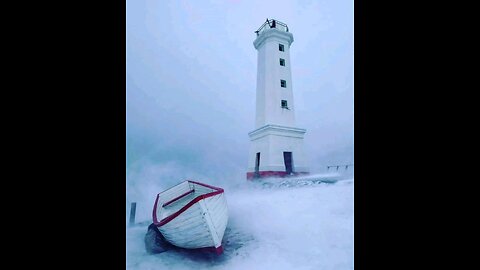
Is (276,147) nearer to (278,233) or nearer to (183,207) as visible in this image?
(278,233)

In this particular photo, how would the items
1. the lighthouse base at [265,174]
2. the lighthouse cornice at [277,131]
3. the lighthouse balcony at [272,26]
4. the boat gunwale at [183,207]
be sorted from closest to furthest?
the boat gunwale at [183,207] → the lighthouse base at [265,174] → the lighthouse cornice at [277,131] → the lighthouse balcony at [272,26]

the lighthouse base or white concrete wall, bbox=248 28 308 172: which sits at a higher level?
white concrete wall, bbox=248 28 308 172

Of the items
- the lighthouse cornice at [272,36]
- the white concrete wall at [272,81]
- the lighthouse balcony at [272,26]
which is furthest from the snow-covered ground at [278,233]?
the lighthouse balcony at [272,26]

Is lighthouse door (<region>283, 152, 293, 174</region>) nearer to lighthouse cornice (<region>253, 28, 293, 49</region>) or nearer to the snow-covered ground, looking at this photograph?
the snow-covered ground

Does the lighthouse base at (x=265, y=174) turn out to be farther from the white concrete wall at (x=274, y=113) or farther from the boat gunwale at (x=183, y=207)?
the boat gunwale at (x=183, y=207)

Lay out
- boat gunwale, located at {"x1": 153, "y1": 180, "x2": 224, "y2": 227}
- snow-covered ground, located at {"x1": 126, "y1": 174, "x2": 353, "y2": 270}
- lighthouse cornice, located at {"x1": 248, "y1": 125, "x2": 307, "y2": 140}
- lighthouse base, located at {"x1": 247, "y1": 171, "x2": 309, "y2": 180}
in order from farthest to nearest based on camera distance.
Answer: lighthouse cornice, located at {"x1": 248, "y1": 125, "x2": 307, "y2": 140} → lighthouse base, located at {"x1": 247, "y1": 171, "x2": 309, "y2": 180} → snow-covered ground, located at {"x1": 126, "y1": 174, "x2": 353, "y2": 270} → boat gunwale, located at {"x1": 153, "y1": 180, "x2": 224, "y2": 227}

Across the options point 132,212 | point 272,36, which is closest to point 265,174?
point 132,212

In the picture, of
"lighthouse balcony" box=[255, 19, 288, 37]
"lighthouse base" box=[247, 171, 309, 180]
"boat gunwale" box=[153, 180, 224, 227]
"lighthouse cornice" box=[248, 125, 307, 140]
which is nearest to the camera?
"boat gunwale" box=[153, 180, 224, 227]

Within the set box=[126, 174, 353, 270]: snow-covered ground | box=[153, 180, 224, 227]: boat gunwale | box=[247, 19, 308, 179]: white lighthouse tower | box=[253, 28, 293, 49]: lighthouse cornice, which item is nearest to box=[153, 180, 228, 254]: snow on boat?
box=[153, 180, 224, 227]: boat gunwale
